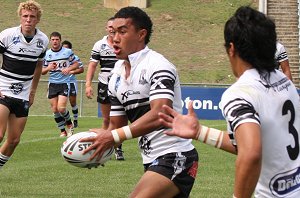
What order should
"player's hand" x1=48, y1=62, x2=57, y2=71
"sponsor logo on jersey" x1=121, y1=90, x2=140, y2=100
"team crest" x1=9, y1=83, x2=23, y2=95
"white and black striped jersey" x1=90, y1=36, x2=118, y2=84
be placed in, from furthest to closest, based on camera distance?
1. "player's hand" x1=48, y1=62, x2=57, y2=71
2. "white and black striped jersey" x1=90, y1=36, x2=118, y2=84
3. "team crest" x1=9, y1=83, x2=23, y2=95
4. "sponsor logo on jersey" x1=121, y1=90, x2=140, y2=100

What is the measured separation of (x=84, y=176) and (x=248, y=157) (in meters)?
8.53

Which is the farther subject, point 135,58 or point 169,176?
point 135,58

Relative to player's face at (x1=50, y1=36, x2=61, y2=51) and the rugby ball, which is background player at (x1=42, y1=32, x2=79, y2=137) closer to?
player's face at (x1=50, y1=36, x2=61, y2=51)

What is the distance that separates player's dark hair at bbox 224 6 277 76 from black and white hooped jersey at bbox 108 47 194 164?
1.80 m

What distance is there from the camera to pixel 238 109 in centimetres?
474

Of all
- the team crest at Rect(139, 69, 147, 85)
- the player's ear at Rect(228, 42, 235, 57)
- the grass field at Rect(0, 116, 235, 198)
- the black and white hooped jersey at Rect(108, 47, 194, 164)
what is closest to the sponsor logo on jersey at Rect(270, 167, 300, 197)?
the player's ear at Rect(228, 42, 235, 57)

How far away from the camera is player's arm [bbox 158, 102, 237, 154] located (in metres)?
5.08

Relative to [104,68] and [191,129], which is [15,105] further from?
[191,129]

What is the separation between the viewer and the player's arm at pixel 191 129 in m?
5.08

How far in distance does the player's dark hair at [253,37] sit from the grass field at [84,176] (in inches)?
240

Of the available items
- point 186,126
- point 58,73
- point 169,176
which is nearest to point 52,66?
point 58,73

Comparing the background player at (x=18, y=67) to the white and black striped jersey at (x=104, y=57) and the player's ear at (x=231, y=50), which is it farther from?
the player's ear at (x=231, y=50)

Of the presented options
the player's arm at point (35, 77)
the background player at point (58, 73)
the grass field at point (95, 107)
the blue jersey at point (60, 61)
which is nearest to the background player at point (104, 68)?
the grass field at point (95, 107)

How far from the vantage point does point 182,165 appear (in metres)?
6.95
